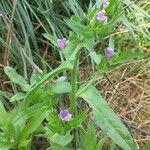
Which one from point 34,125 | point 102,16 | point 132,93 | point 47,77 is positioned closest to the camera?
point 102,16

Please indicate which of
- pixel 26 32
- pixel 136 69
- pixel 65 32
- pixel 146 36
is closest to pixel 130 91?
pixel 136 69

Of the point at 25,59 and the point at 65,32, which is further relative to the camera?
the point at 65,32

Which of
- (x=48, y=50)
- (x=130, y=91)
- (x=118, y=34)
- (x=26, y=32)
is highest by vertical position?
(x=26, y=32)

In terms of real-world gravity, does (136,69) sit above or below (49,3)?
below

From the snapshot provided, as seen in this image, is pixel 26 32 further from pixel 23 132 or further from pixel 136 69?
pixel 23 132

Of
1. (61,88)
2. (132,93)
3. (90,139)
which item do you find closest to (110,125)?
(90,139)

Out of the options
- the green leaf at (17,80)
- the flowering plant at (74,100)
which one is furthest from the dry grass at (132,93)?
the green leaf at (17,80)

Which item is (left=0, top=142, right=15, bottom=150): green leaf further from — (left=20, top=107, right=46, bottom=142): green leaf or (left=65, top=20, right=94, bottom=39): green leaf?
(left=65, top=20, right=94, bottom=39): green leaf

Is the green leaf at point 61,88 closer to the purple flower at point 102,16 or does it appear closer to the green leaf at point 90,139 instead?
the green leaf at point 90,139

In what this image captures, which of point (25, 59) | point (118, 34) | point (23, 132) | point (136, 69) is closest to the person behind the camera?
point (23, 132)

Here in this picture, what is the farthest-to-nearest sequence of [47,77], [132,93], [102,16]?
[132,93] → [47,77] → [102,16]

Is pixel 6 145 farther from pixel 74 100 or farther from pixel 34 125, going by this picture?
pixel 74 100
